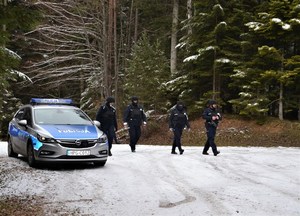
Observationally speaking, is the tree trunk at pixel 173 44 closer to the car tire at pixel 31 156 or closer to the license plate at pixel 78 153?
the car tire at pixel 31 156

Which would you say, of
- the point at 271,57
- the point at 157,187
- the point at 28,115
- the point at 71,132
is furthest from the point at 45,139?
the point at 271,57

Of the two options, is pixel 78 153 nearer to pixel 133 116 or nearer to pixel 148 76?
pixel 133 116

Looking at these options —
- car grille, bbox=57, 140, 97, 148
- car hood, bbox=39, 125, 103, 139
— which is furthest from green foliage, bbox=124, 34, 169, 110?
car grille, bbox=57, 140, 97, 148

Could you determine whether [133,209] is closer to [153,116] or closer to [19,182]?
[19,182]

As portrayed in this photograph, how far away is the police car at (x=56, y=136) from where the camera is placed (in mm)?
11664

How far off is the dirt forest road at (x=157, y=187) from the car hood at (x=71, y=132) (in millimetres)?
889

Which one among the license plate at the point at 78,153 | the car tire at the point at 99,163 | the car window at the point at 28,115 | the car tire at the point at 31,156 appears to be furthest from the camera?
the car window at the point at 28,115

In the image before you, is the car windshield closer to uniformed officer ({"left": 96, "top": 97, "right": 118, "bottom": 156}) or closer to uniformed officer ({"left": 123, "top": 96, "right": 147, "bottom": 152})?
uniformed officer ({"left": 96, "top": 97, "right": 118, "bottom": 156})

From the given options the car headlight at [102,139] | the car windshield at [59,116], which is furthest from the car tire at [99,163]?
the car windshield at [59,116]

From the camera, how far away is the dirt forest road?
7898 mm

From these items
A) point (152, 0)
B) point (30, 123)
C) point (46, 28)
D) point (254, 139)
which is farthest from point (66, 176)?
point (152, 0)

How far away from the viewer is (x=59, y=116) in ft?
43.8

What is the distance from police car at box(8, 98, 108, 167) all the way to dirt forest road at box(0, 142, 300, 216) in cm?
37

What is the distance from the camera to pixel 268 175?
11.8 m
